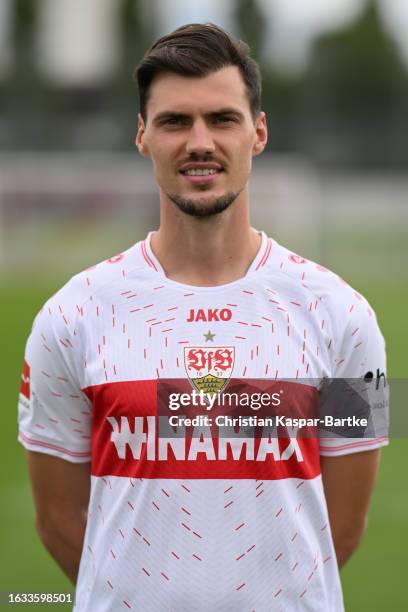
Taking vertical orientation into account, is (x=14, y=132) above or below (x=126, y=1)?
below

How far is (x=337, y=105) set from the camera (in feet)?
97.3

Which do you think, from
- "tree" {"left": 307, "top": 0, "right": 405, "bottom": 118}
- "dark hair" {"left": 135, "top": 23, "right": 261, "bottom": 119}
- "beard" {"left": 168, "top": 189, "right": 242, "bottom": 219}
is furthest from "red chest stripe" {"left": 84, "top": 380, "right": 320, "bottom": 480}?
"tree" {"left": 307, "top": 0, "right": 405, "bottom": 118}

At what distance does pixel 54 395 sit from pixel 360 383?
74 centimetres

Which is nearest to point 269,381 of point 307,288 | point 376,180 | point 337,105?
point 307,288

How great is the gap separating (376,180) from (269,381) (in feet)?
71.7

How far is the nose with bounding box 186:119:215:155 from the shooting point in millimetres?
2205

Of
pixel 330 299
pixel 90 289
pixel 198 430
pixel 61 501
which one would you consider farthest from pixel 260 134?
pixel 61 501

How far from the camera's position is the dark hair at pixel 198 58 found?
225 centimetres

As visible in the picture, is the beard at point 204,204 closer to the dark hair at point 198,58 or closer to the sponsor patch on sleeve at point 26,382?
the dark hair at point 198,58

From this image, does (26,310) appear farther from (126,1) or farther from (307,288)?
(126,1)

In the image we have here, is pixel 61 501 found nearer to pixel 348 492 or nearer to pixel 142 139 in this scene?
pixel 348 492

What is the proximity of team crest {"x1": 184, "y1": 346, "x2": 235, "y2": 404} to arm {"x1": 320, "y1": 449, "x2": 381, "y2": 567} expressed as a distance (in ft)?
1.22

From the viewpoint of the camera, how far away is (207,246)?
236cm

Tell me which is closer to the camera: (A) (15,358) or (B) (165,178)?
(B) (165,178)
